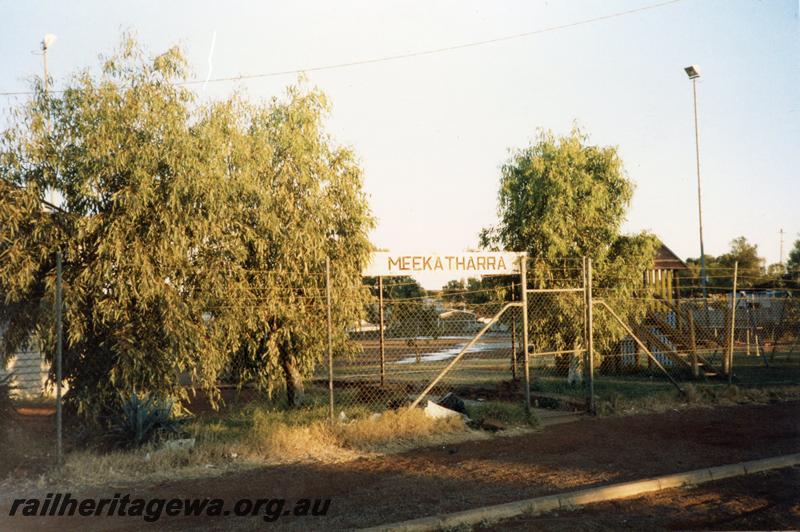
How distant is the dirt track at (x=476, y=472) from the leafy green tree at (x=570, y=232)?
4.69 meters

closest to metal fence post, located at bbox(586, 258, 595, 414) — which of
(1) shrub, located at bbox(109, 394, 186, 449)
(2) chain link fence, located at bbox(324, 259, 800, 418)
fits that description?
(2) chain link fence, located at bbox(324, 259, 800, 418)

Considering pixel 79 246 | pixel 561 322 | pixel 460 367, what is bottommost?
pixel 460 367

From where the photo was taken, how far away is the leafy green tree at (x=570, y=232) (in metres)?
15.7

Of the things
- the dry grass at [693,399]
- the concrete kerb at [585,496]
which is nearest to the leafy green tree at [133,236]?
the concrete kerb at [585,496]

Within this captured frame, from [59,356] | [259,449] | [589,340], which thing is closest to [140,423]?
[59,356]

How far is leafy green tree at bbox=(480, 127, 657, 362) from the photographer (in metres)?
15.7

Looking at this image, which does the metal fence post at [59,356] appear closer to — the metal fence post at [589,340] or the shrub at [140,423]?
the shrub at [140,423]

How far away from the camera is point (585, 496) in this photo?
22.9 ft

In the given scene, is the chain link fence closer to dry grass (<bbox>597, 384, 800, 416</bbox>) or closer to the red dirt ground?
dry grass (<bbox>597, 384, 800, 416</bbox>)

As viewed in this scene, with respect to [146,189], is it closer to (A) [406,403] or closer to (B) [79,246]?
(B) [79,246]

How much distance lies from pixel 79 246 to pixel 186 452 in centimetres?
316

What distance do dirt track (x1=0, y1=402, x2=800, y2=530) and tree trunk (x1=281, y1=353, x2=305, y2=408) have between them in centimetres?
367

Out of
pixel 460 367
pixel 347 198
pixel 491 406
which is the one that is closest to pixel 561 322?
pixel 491 406

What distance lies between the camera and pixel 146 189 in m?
9.26
